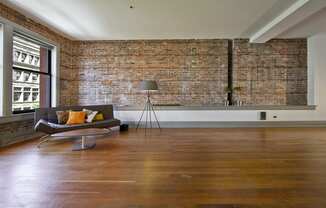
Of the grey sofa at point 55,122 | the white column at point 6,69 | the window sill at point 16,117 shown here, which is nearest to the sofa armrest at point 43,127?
the grey sofa at point 55,122

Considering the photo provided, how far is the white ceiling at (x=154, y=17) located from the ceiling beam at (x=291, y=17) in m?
0.12

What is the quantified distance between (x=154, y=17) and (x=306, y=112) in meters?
5.76

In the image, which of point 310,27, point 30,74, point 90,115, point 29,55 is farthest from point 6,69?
point 310,27

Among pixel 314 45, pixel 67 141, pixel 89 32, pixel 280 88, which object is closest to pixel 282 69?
pixel 280 88

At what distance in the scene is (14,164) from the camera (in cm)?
341

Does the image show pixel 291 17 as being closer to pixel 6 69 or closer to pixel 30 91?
pixel 6 69

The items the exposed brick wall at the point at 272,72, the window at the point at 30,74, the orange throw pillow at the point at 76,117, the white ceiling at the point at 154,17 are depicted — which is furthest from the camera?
the exposed brick wall at the point at 272,72

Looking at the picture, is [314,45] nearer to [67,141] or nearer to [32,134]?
[67,141]

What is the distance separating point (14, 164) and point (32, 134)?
8.57 feet

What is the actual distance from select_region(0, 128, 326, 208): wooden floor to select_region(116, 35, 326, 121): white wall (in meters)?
2.43

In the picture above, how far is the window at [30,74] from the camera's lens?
5344 mm

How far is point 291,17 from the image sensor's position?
496 cm

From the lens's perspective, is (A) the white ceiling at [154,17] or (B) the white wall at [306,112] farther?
(B) the white wall at [306,112]

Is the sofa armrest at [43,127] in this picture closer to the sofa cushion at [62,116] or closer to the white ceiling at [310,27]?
the sofa cushion at [62,116]
